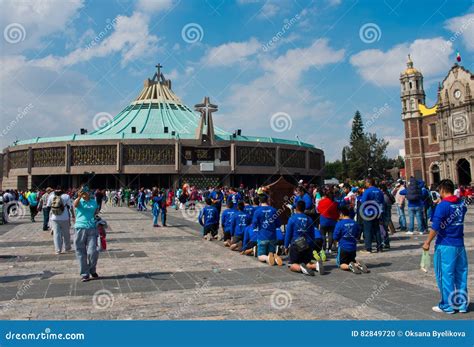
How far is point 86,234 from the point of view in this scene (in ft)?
23.4

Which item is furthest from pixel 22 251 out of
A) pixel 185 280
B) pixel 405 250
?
pixel 405 250

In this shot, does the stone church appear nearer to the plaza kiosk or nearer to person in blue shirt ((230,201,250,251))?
the plaza kiosk

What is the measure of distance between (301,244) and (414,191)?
6.42m

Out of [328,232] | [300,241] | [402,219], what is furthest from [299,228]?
[402,219]

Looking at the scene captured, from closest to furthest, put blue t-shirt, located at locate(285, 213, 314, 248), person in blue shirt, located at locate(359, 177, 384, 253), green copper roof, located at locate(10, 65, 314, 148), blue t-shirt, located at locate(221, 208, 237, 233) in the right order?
blue t-shirt, located at locate(285, 213, 314, 248), person in blue shirt, located at locate(359, 177, 384, 253), blue t-shirt, located at locate(221, 208, 237, 233), green copper roof, located at locate(10, 65, 314, 148)

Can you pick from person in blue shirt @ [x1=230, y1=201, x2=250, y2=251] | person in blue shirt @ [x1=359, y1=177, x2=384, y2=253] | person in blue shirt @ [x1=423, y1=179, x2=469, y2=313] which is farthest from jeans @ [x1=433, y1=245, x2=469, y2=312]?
person in blue shirt @ [x1=230, y1=201, x2=250, y2=251]

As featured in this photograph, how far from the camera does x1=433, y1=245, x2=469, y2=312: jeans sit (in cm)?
484

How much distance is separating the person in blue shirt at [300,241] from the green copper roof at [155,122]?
42056 millimetres

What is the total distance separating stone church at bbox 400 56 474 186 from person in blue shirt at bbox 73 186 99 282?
4752cm

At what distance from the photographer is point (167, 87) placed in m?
65.7

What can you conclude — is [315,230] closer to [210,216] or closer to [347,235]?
[347,235]

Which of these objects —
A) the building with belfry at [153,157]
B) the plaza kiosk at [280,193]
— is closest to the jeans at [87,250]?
the plaza kiosk at [280,193]

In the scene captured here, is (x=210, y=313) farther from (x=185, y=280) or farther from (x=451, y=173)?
(x=451, y=173)

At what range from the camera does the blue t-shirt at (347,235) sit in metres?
7.70
